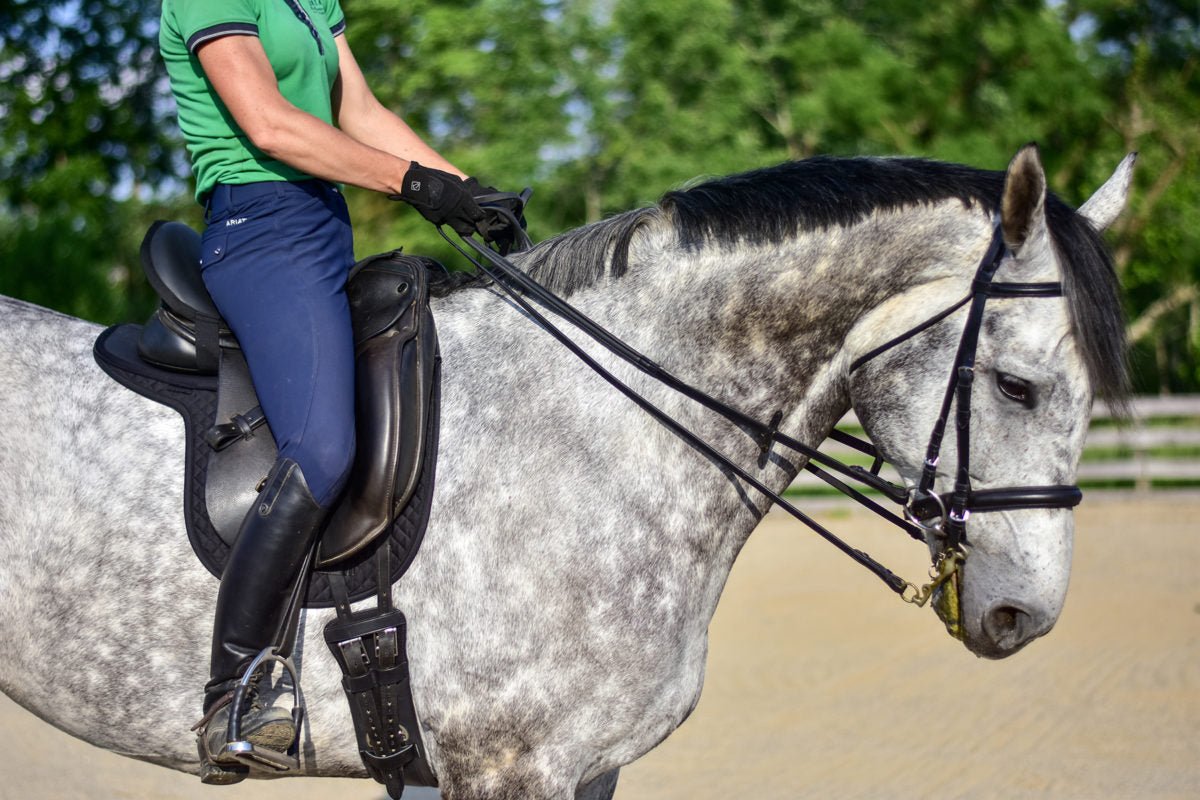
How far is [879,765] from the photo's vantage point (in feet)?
18.8

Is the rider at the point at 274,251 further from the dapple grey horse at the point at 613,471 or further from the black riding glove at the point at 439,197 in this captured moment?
the dapple grey horse at the point at 613,471

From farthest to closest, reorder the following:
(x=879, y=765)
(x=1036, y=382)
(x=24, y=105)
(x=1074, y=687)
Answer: (x=24, y=105)
(x=1074, y=687)
(x=879, y=765)
(x=1036, y=382)

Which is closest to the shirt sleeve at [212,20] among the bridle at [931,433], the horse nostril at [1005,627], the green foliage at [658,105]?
the bridle at [931,433]

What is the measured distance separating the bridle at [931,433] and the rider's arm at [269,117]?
0.39m

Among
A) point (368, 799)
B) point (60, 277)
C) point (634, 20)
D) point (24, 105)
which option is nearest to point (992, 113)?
point (634, 20)

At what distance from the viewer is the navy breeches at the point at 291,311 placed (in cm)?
262

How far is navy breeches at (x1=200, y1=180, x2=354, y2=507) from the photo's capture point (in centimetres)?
262

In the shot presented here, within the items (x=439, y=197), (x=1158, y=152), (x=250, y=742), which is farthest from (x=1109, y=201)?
(x=1158, y=152)

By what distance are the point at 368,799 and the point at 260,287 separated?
346 centimetres

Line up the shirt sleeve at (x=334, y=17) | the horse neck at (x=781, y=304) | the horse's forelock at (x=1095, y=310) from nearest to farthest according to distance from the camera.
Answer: the horse's forelock at (x=1095, y=310) < the horse neck at (x=781, y=304) < the shirt sleeve at (x=334, y=17)

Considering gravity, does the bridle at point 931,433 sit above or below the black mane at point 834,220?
below

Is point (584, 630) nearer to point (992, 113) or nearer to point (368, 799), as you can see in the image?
point (368, 799)

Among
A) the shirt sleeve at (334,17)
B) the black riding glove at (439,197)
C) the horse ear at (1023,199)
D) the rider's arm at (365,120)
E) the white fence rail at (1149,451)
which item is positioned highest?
the shirt sleeve at (334,17)

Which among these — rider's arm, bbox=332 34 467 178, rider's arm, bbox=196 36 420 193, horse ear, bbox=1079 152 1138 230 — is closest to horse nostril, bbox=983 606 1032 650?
horse ear, bbox=1079 152 1138 230
